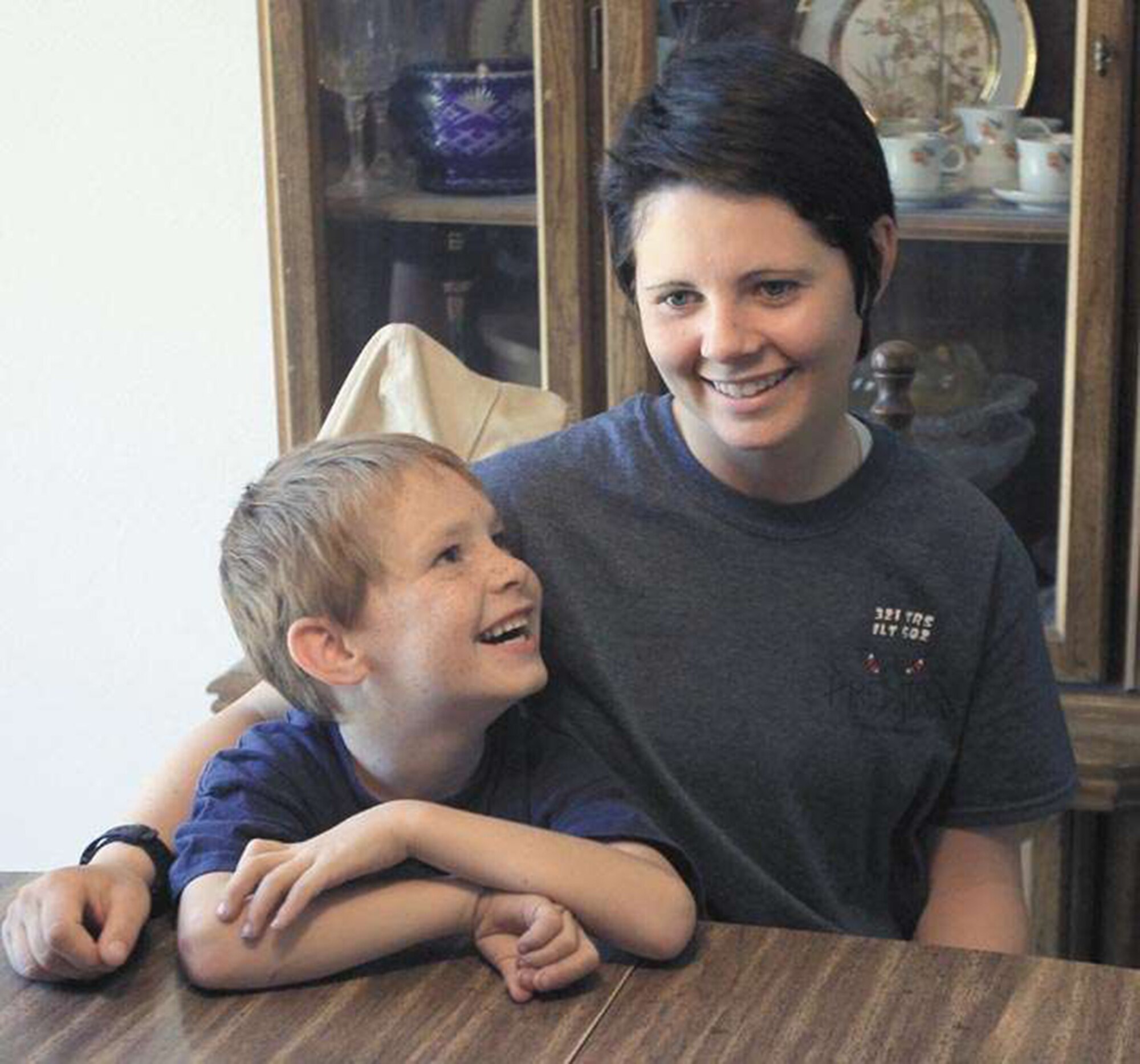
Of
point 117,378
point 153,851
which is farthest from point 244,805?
point 117,378

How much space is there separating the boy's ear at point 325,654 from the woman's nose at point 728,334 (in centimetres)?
31

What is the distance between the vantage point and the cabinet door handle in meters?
2.12

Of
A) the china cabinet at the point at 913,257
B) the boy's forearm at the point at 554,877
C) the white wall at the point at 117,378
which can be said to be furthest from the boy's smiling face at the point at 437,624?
the white wall at the point at 117,378

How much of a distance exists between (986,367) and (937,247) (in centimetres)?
14

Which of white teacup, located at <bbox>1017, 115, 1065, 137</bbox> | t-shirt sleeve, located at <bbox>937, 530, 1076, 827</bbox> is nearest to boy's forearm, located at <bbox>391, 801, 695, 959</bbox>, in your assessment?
t-shirt sleeve, located at <bbox>937, 530, 1076, 827</bbox>

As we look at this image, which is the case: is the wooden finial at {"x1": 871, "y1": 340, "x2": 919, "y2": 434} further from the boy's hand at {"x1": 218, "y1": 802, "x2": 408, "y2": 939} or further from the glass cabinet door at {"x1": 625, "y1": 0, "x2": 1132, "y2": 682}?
the boy's hand at {"x1": 218, "y1": 802, "x2": 408, "y2": 939}

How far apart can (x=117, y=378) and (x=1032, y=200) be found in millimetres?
1376

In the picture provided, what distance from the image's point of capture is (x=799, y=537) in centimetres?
152

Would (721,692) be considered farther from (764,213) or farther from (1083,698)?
(1083,698)

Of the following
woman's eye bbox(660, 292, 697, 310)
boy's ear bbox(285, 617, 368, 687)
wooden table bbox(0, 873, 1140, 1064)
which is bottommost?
wooden table bbox(0, 873, 1140, 1064)

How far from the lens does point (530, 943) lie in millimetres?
1215

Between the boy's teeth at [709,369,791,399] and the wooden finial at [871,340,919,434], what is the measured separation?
2.19 ft

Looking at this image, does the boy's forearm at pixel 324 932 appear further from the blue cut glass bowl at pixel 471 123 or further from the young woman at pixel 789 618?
the blue cut glass bowl at pixel 471 123

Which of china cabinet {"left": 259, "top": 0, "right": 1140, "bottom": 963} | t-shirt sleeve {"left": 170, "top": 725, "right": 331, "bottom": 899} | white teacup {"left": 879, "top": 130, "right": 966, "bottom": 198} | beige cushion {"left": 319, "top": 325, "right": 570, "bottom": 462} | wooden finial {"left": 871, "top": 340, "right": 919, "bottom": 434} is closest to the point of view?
t-shirt sleeve {"left": 170, "top": 725, "right": 331, "bottom": 899}
